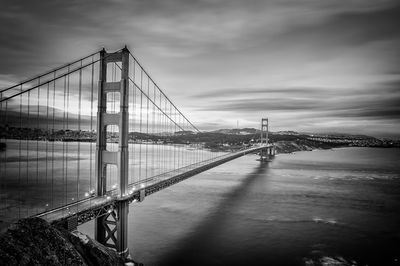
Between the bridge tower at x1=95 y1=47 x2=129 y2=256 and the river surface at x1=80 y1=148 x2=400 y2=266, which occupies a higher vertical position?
the bridge tower at x1=95 y1=47 x2=129 y2=256

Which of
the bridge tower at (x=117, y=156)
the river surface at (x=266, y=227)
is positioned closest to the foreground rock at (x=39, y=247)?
the bridge tower at (x=117, y=156)

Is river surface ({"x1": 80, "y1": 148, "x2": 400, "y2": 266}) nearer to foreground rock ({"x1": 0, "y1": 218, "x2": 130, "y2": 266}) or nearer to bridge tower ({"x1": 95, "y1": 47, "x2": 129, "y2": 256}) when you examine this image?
bridge tower ({"x1": 95, "y1": 47, "x2": 129, "y2": 256})

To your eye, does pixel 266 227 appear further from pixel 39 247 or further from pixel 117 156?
pixel 39 247

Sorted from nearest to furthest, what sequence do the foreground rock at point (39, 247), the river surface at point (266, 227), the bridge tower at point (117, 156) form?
the foreground rock at point (39, 247) < the bridge tower at point (117, 156) < the river surface at point (266, 227)

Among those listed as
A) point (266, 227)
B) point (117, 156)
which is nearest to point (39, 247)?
point (117, 156)

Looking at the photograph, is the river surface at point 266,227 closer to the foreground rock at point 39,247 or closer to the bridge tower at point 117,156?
the bridge tower at point 117,156

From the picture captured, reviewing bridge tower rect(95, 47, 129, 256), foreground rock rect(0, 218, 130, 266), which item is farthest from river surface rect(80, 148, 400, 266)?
foreground rock rect(0, 218, 130, 266)
